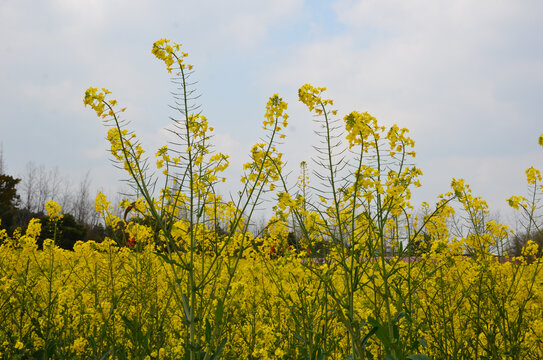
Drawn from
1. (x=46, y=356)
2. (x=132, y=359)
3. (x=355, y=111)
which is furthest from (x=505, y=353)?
(x=46, y=356)

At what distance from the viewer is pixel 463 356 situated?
3158 millimetres

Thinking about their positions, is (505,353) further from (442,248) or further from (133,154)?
(133,154)

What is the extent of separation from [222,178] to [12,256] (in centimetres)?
450

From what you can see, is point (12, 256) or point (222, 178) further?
point (12, 256)

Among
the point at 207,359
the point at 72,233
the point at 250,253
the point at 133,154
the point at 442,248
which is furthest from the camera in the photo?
the point at 72,233

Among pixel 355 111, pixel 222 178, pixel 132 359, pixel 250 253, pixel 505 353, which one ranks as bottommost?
pixel 132 359

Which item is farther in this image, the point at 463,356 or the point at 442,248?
the point at 442,248

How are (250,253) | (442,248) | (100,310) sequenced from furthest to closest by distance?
(250,253), (442,248), (100,310)

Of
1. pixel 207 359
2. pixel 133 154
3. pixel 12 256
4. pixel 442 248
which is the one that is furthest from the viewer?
pixel 12 256

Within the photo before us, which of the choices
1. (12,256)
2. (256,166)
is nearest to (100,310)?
(256,166)

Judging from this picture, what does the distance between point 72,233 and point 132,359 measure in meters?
14.8

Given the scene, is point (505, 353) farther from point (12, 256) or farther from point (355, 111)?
point (12, 256)

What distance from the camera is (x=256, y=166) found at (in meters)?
2.80

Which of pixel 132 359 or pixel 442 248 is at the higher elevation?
pixel 442 248
